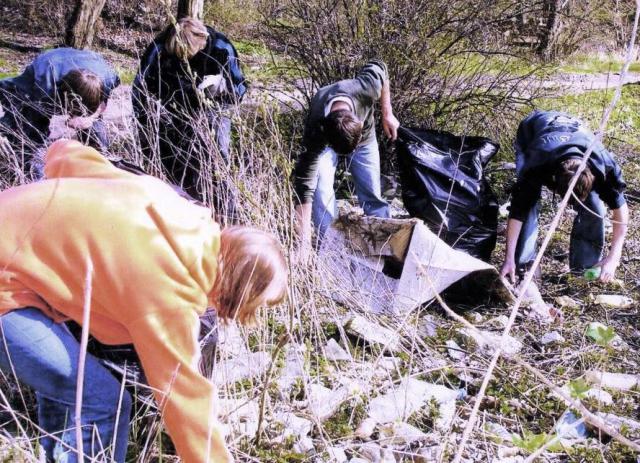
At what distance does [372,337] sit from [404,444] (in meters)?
0.60

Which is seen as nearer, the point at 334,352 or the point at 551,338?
the point at 334,352

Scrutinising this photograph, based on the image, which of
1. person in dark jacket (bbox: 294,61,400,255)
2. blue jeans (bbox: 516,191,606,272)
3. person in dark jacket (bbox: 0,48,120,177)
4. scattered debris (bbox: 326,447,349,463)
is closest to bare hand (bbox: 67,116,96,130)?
person in dark jacket (bbox: 0,48,120,177)

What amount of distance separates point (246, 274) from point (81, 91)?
1.77 m

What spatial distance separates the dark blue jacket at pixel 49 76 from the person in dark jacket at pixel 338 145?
103 cm

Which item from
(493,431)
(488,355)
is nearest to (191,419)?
(493,431)

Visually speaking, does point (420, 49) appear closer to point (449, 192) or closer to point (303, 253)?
point (449, 192)

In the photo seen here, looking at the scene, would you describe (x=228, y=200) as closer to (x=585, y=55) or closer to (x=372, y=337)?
(x=372, y=337)

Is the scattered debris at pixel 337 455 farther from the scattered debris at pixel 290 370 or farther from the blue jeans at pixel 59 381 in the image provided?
the blue jeans at pixel 59 381

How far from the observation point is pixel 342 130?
325 centimetres

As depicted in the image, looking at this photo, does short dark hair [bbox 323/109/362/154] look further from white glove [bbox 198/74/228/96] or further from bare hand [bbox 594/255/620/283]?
bare hand [bbox 594/255/620/283]

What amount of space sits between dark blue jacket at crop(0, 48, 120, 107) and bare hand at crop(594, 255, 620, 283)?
2.64 metres

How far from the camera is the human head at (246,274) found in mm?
1641

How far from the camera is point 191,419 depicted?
1.55 m

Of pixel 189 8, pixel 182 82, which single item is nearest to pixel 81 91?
pixel 182 82
